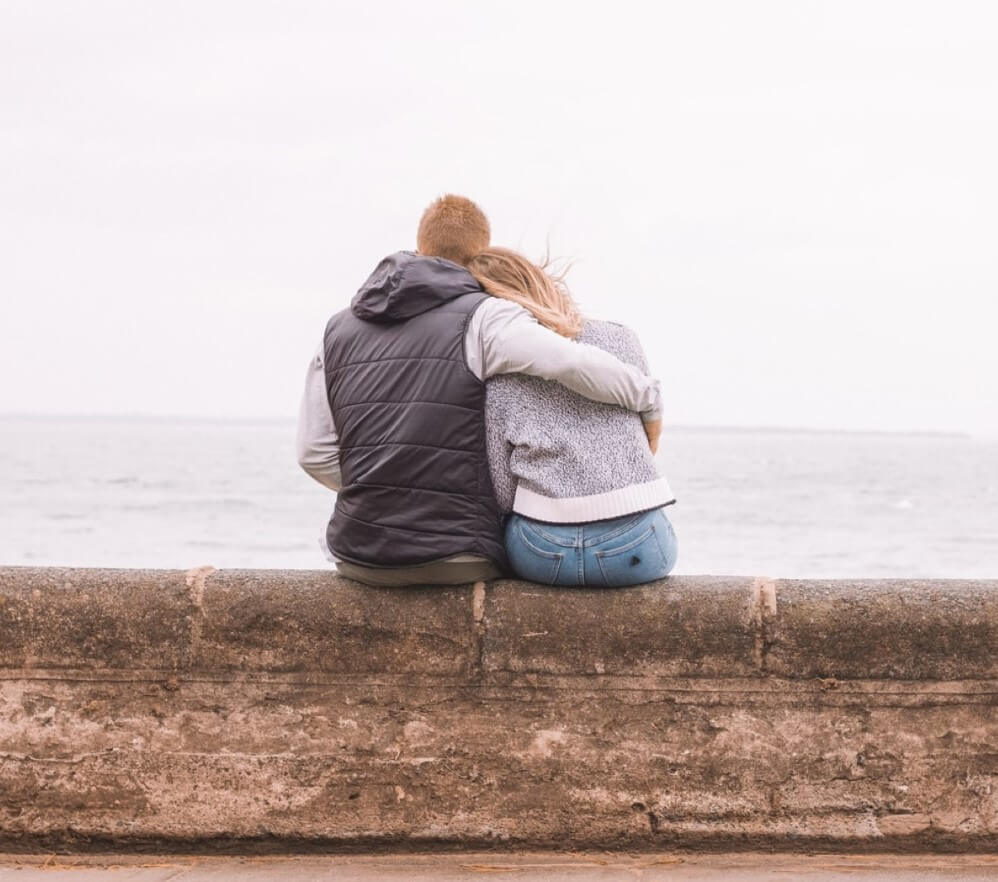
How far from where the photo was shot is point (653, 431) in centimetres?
357

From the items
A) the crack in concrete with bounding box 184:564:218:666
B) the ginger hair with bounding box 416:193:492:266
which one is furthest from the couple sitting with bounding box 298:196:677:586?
the crack in concrete with bounding box 184:564:218:666

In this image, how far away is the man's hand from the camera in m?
3.55

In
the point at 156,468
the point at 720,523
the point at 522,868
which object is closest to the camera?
the point at 522,868

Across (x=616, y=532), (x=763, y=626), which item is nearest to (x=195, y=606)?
(x=616, y=532)

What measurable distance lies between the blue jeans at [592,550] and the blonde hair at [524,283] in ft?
1.74

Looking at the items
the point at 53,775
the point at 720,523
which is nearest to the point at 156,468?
the point at 720,523

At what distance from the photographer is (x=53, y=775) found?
137 inches

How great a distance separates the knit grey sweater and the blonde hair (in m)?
0.22

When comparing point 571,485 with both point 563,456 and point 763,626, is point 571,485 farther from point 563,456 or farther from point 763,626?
point 763,626

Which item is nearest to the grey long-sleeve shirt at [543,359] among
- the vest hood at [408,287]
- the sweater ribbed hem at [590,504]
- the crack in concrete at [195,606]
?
the vest hood at [408,287]

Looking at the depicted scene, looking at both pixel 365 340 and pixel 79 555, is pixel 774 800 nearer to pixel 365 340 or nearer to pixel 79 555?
pixel 365 340

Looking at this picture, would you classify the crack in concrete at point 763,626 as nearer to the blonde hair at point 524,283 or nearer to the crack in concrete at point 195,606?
the blonde hair at point 524,283

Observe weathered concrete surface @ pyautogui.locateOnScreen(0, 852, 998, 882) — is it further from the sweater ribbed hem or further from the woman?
the sweater ribbed hem

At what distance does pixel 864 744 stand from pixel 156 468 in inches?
2405
